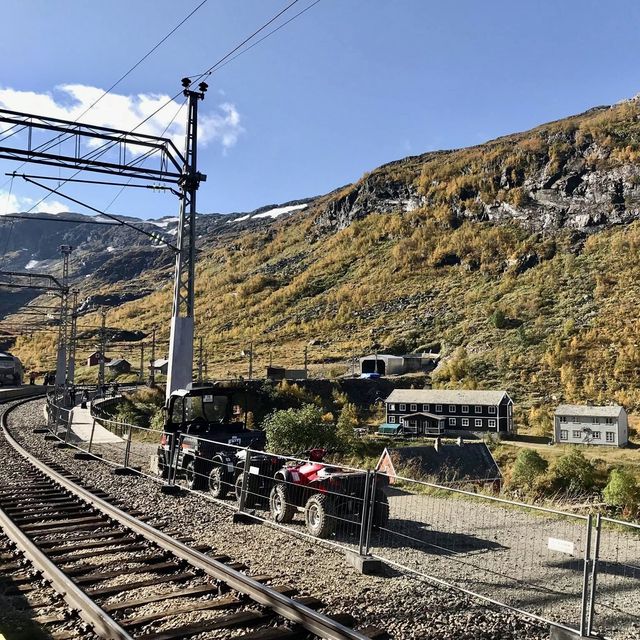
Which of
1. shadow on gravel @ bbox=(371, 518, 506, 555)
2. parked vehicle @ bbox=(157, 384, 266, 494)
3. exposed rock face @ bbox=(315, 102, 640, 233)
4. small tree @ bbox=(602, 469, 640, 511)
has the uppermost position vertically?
exposed rock face @ bbox=(315, 102, 640, 233)

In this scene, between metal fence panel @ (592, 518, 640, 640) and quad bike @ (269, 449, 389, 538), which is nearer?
metal fence panel @ (592, 518, 640, 640)

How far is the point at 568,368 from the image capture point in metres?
67.4

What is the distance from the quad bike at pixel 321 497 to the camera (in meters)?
8.74

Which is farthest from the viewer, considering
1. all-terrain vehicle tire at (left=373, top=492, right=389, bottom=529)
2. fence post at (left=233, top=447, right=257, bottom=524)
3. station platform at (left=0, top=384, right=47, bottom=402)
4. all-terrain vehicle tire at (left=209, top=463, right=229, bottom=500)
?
station platform at (left=0, top=384, right=47, bottom=402)

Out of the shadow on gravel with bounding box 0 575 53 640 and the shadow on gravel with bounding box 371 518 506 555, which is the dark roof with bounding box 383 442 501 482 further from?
the shadow on gravel with bounding box 0 575 53 640

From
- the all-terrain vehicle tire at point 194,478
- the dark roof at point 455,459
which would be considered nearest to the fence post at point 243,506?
the all-terrain vehicle tire at point 194,478

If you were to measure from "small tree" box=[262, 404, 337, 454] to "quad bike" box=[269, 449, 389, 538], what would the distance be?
13588 mm

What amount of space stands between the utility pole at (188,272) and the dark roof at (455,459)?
16.5 m

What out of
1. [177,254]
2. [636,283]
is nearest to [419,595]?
[177,254]

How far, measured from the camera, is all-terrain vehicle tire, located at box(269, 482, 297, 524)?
9641mm

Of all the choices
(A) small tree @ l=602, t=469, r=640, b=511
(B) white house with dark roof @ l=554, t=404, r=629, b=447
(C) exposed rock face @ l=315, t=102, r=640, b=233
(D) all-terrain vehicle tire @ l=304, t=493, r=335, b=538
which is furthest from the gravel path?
(C) exposed rock face @ l=315, t=102, r=640, b=233

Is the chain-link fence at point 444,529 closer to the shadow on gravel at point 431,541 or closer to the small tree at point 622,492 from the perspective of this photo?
the shadow on gravel at point 431,541

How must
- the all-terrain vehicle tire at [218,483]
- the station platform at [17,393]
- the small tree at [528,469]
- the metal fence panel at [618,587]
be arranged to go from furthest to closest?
the station platform at [17,393]
the small tree at [528,469]
the all-terrain vehicle tire at [218,483]
the metal fence panel at [618,587]

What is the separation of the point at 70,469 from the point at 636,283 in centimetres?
8691
